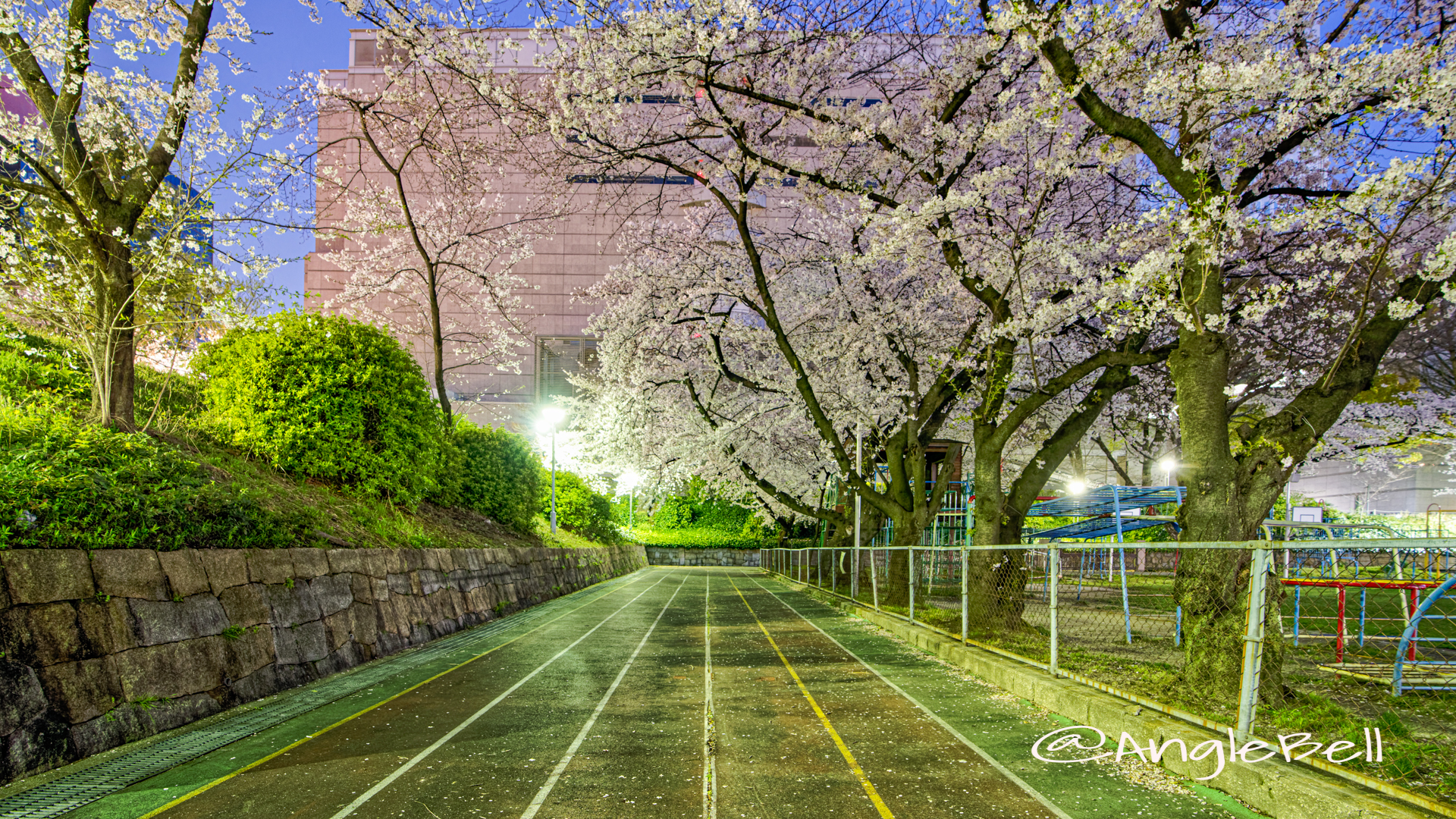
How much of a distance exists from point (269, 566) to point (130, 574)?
5.68 ft

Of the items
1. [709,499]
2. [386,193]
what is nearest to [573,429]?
[386,193]

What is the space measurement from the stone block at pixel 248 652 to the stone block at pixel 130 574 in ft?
2.89

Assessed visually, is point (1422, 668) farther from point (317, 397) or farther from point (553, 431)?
point (553, 431)

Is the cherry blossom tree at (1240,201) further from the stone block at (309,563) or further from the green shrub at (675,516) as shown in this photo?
the green shrub at (675,516)

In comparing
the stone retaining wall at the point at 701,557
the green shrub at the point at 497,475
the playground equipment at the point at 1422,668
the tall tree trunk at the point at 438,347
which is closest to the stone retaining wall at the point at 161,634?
the green shrub at the point at 497,475

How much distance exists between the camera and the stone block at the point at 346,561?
8.62m

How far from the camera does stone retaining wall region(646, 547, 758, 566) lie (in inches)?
1870

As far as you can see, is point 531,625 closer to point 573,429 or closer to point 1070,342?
point 1070,342

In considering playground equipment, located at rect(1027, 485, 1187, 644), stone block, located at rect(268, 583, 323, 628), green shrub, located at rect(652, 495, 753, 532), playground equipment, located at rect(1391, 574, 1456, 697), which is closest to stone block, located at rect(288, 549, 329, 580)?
stone block, located at rect(268, 583, 323, 628)

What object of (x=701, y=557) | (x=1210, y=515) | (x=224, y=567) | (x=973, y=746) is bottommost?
(x=701, y=557)

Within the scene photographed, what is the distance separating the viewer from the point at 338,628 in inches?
336

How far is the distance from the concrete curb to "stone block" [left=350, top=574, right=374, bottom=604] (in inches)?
289

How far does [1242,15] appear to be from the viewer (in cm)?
952

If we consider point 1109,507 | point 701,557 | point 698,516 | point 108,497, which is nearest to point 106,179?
point 108,497
